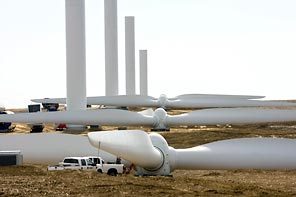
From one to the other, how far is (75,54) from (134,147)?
4859 cm

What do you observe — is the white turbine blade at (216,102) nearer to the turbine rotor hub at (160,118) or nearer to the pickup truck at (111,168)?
the turbine rotor hub at (160,118)

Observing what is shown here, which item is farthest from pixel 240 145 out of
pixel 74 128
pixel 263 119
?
pixel 74 128

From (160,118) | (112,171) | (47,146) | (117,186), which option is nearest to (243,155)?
(112,171)

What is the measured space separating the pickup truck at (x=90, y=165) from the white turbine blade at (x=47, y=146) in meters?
0.98

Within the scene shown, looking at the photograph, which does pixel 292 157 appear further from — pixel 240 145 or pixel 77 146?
pixel 77 146

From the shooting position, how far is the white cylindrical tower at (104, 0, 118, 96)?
114 metres

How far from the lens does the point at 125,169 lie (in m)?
37.3

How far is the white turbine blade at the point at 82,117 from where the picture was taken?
65.6 metres

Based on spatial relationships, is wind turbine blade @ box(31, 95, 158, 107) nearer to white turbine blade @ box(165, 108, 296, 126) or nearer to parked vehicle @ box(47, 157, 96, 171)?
white turbine blade @ box(165, 108, 296, 126)

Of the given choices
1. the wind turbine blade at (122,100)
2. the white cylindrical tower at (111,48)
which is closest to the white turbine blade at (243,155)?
the wind turbine blade at (122,100)

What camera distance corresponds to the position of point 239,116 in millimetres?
67062

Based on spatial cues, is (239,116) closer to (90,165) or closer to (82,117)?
(82,117)

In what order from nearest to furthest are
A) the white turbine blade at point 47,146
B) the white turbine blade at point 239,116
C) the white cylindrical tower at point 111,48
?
the white turbine blade at point 47,146, the white turbine blade at point 239,116, the white cylindrical tower at point 111,48

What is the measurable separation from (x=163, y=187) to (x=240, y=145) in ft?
30.7
